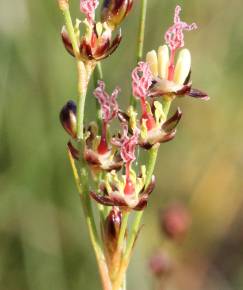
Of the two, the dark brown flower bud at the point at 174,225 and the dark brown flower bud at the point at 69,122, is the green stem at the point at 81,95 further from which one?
the dark brown flower bud at the point at 174,225

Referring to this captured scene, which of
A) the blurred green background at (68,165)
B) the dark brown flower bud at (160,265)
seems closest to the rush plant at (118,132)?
the dark brown flower bud at (160,265)

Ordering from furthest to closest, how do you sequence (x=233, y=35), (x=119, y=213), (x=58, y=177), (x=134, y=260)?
(x=233, y=35) < (x=58, y=177) < (x=134, y=260) < (x=119, y=213)

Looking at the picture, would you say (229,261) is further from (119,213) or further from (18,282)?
(119,213)

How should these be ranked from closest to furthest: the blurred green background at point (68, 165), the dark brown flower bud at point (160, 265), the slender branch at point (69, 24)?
the slender branch at point (69, 24)
the dark brown flower bud at point (160, 265)
the blurred green background at point (68, 165)

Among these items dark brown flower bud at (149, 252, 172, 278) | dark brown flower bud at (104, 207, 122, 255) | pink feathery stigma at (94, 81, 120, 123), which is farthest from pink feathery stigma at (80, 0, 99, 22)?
dark brown flower bud at (149, 252, 172, 278)

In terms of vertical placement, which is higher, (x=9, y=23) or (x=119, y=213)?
(x=119, y=213)

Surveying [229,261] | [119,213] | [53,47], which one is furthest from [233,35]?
[119,213]

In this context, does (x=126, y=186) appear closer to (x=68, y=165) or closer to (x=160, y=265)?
(x=160, y=265)
